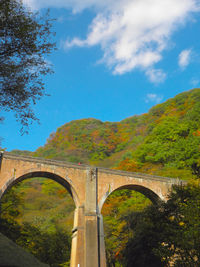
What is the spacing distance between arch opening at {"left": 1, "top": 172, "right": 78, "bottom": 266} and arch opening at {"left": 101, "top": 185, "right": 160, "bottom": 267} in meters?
3.49

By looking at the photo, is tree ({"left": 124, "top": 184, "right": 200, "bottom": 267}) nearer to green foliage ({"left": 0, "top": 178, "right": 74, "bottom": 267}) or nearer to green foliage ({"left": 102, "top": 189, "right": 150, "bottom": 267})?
green foliage ({"left": 102, "top": 189, "right": 150, "bottom": 267})

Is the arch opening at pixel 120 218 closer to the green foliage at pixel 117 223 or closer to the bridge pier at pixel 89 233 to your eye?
the green foliage at pixel 117 223

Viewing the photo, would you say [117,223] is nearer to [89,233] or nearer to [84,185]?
[89,233]

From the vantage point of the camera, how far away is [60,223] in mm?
30094

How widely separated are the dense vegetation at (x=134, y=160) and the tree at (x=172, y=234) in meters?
0.06

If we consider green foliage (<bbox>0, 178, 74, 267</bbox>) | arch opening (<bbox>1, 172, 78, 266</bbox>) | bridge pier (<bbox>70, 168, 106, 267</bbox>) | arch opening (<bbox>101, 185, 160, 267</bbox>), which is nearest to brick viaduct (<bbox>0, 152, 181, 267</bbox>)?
bridge pier (<bbox>70, 168, 106, 267</bbox>)

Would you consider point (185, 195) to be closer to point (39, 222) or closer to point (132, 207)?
point (132, 207)

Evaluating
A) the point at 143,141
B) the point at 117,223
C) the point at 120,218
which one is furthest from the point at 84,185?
the point at 143,141

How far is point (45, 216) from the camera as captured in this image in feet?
109

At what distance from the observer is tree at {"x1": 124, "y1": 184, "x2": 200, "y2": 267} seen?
9.92m

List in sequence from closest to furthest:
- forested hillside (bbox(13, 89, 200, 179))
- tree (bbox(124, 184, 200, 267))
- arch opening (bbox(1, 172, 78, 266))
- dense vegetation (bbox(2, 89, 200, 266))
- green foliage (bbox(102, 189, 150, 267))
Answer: tree (bbox(124, 184, 200, 267))
dense vegetation (bbox(2, 89, 200, 266))
arch opening (bbox(1, 172, 78, 266))
green foliage (bbox(102, 189, 150, 267))
forested hillside (bbox(13, 89, 200, 179))

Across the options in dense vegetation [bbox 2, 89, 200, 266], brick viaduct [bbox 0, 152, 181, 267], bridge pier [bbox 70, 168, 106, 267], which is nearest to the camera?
dense vegetation [bbox 2, 89, 200, 266]

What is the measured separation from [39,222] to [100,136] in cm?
3632

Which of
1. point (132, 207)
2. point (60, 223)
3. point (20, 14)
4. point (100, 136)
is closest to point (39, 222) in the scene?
point (60, 223)
